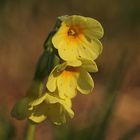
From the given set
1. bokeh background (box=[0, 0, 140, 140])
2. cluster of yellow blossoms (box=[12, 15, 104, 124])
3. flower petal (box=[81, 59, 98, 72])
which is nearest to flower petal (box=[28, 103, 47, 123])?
cluster of yellow blossoms (box=[12, 15, 104, 124])

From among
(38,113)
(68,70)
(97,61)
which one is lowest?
(97,61)

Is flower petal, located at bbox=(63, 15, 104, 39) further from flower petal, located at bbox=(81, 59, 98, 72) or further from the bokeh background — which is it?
the bokeh background

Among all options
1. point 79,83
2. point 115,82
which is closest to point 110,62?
point 115,82

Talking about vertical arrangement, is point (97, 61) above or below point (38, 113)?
below

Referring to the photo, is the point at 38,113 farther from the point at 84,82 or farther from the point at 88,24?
the point at 88,24

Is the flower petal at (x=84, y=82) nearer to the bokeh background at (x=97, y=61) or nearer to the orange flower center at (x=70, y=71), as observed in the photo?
the orange flower center at (x=70, y=71)

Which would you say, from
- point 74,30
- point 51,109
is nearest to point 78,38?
point 74,30
